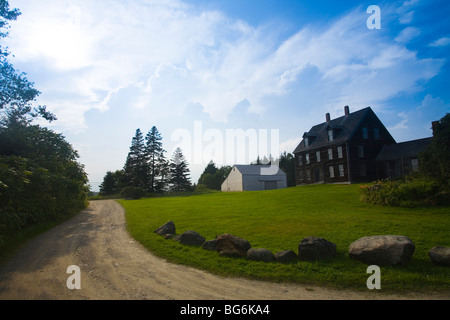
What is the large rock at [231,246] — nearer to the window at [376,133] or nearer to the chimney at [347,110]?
the window at [376,133]

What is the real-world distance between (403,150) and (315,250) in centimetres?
3144

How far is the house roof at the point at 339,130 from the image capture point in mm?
33550

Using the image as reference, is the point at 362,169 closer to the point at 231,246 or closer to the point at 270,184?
the point at 270,184

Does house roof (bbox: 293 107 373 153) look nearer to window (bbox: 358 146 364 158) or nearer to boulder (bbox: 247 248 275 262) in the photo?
window (bbox: 358 146 364 158)

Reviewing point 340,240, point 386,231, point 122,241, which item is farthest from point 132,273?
point 386,231

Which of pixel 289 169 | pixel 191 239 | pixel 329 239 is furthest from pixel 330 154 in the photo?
pixel 289 169

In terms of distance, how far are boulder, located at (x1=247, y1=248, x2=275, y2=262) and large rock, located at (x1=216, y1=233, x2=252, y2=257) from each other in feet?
1.09

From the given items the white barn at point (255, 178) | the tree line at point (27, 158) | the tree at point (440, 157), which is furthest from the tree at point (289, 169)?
the tree line at point (27, 158)

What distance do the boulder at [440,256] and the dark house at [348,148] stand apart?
1082 inches

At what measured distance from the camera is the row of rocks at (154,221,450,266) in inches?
260

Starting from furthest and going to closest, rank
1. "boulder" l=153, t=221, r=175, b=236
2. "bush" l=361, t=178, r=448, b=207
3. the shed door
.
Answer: the shed door → "bush" l=361, t=178, r=448, b=207 → "boulder" l=153, t=221, r=175, b=236

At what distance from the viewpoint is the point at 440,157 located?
51.3 feet

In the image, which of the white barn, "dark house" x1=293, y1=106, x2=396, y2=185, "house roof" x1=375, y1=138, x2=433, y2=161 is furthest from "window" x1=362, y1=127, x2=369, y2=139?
the white barn
